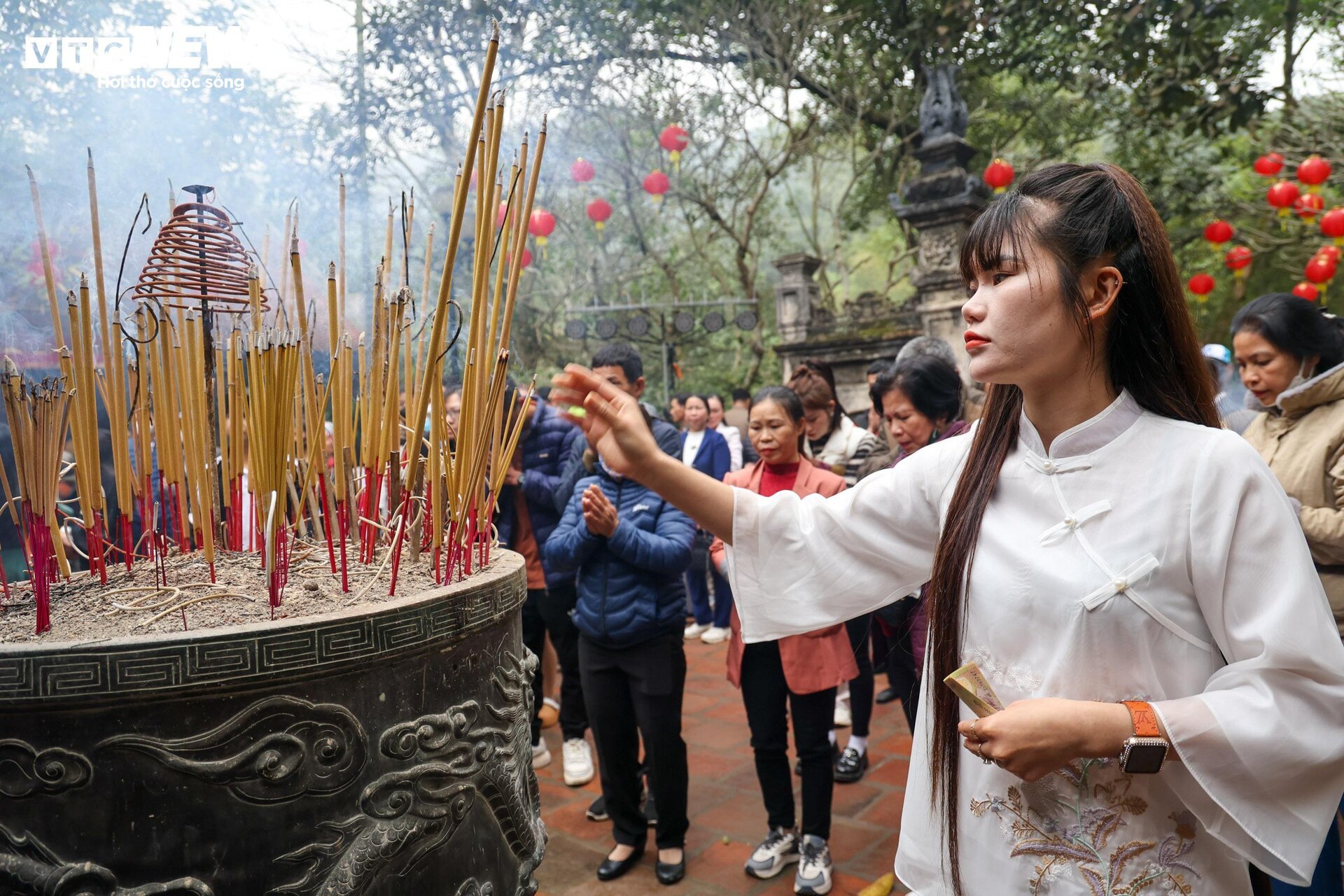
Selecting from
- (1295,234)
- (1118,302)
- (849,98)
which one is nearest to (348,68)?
(849,98)

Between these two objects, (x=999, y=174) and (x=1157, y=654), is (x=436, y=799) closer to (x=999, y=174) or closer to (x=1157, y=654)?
(x=1157, y=654)

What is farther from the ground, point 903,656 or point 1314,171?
point 1314,171

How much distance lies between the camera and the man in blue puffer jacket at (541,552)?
3443mm

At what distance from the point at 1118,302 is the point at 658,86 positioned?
1106 cm

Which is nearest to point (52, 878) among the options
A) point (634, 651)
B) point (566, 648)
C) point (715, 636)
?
point (634, 651)

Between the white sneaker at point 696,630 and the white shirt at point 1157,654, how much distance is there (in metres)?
4.11

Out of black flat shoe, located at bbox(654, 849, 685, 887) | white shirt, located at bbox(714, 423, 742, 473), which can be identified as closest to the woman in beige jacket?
black flat shoe, located at bbox(654, 849, 685, 887)

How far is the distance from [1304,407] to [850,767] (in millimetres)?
1803

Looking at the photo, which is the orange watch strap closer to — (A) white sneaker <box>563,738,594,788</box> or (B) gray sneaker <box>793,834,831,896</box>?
(B) gray sneaker <box>793,834,831,896</box>

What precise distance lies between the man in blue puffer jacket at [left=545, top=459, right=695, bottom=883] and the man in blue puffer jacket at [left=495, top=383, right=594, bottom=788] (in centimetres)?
64

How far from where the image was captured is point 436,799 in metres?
1.31

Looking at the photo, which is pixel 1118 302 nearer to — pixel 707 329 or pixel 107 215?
pixel 107 215

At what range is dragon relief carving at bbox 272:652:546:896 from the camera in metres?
1.21

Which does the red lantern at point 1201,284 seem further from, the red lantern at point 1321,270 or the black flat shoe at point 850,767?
the black flat shoe at point 850,767
